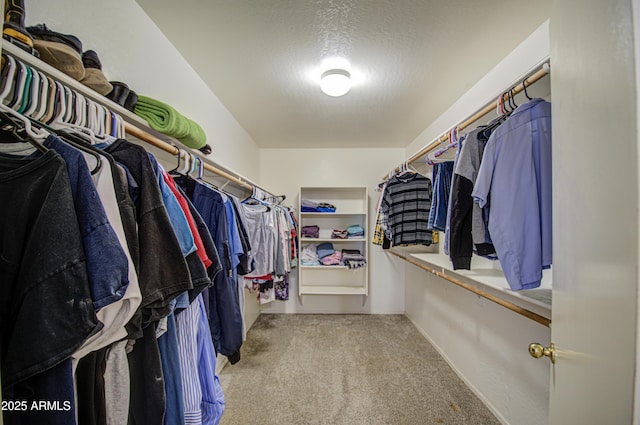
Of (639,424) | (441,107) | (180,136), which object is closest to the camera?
(639,424)

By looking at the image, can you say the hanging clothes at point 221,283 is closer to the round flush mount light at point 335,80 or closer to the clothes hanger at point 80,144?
the clothes hanger at point 80,144

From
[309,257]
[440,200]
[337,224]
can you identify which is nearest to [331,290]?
[309,257]

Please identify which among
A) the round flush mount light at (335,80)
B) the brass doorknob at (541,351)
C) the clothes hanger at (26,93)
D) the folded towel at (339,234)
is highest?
the round flush mount light at (335,80)

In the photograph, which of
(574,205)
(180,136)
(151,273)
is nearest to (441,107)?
(574,205)

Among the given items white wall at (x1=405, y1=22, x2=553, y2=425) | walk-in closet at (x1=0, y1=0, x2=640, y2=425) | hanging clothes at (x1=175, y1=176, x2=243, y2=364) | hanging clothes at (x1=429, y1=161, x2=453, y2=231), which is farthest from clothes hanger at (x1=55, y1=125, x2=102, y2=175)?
hanging clothes at (x1=429, y1=161, x2=453, y2=231)

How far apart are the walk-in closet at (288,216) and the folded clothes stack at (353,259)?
672 mm

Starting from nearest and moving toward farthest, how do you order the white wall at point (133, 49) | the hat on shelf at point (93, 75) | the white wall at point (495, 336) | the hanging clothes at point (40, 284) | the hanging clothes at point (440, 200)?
the hanging clothes at point (40, 284) < the hat on shelf at point (93, 75) < the white wall at point (133, 49) < the white wall at point (495, 336) < the hanging clothes at point (440, 200)

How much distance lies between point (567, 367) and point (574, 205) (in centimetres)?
39

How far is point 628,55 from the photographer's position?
0.41 metres

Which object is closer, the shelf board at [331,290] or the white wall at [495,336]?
the white wall at [495,336]

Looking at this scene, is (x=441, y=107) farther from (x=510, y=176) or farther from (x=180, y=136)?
(x=180, y=136)

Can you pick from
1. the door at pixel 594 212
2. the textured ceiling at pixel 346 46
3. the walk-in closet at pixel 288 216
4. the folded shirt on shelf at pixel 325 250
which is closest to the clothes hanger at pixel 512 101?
the walk-in closet at pixel 288 216

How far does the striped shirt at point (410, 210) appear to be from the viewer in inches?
79.1

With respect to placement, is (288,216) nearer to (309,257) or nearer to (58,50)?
(309,257)
